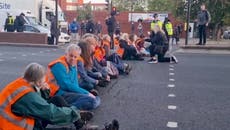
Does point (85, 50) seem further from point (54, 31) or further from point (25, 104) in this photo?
point (54, 31)

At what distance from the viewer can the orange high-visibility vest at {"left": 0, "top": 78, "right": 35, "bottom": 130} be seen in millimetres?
4121

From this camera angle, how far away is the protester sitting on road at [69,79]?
6.07 metres

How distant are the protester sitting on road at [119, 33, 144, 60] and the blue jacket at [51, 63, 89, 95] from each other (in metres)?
7.65

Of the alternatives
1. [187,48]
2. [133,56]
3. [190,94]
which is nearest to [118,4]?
[187,48]

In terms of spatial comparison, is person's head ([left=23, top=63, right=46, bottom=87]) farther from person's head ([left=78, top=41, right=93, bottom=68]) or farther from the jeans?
person's head ([left=78, top=41, right=93, bottom=68])

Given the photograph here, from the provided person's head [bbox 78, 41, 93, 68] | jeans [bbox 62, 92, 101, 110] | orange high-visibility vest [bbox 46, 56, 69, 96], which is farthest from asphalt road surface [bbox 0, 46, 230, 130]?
person's head [bbox 78, 41, 93, 68]

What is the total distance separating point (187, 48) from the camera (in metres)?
19.8

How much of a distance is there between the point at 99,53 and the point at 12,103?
607 cm

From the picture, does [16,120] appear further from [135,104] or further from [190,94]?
[190,94]

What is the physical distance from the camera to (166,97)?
8.34 metres

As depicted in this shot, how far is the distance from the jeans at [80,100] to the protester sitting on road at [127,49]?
7518 mm

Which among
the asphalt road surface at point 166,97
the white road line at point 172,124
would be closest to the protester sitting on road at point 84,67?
the asphalt road surface at point 166,97

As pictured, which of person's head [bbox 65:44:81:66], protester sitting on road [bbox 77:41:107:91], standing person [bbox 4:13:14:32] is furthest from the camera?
standing person [bbox 4:13:14:32]

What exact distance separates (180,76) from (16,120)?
25.9ft
